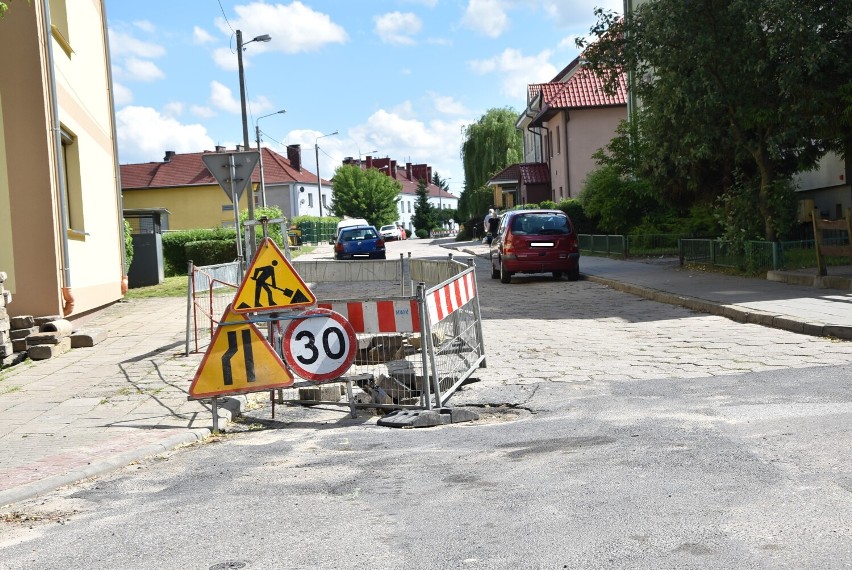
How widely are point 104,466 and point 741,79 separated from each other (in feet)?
53.6

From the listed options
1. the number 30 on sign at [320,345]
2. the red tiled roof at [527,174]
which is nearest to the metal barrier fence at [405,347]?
the number 30 on sign at [320,345]

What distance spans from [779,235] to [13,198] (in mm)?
15004

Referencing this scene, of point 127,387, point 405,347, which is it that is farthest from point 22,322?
point 405,347

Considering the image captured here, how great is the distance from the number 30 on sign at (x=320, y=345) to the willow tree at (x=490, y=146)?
219 ft

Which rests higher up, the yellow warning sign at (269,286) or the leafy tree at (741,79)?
the leafy tree at (741,79)

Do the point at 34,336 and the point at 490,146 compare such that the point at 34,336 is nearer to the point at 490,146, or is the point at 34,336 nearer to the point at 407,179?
the point at 490,146

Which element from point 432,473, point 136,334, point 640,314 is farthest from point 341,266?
point 432,473

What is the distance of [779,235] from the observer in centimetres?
2088

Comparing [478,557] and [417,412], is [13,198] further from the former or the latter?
[478,557]

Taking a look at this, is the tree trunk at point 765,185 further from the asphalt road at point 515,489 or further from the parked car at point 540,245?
the asphalt road at point 515,489

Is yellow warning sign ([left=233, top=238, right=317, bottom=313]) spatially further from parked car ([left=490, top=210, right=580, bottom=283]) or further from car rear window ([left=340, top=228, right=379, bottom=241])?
car rear window ([left=340, top=228, right=379, bottom=241])

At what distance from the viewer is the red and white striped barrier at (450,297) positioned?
29.6 feet

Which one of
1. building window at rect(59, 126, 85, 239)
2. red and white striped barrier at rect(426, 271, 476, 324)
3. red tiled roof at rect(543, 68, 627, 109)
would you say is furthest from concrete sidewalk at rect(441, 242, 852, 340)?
red tiled roof at rect(543, 68, 627, 109)

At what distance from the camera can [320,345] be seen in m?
8.80
